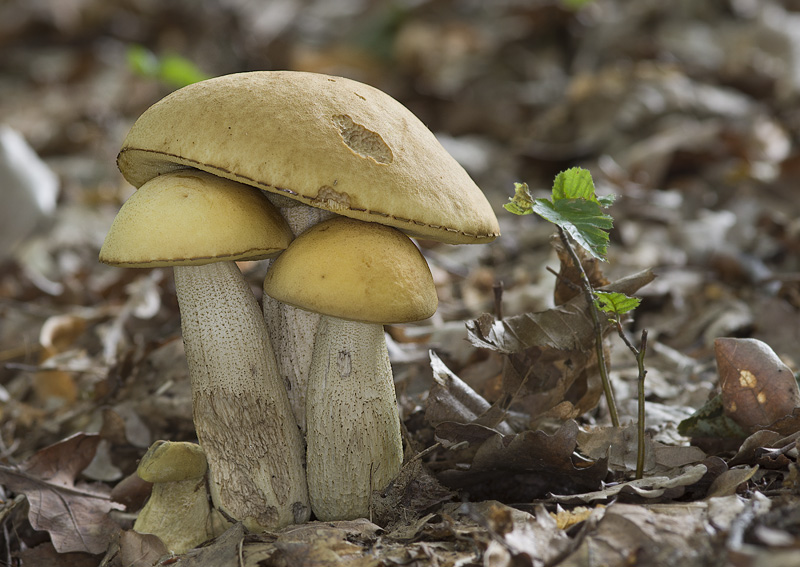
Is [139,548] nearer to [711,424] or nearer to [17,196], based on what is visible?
[711,424]

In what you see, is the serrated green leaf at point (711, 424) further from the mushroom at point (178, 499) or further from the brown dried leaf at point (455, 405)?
the mushroom at point (178, 499)

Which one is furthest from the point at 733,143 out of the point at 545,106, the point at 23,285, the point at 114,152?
the point at 114,152

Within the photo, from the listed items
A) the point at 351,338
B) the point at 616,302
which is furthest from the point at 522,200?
the point at 351,338

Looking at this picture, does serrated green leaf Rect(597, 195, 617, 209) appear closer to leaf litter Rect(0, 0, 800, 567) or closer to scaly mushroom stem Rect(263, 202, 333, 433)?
leaf litter Rect(0, 0, 800, 567)

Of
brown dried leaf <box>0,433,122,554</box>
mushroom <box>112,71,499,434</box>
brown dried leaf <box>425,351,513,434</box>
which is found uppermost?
mushroom <box>112,71,499,434</box>

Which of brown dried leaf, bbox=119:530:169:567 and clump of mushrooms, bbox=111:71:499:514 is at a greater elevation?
clump of mushrooms, bbox=111:71:499:514

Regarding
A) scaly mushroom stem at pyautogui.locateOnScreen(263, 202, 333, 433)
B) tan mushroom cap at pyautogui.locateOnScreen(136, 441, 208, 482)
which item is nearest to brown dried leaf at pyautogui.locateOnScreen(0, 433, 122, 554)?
tan mushroom cap at pyautogui.locateOnScreen(136, 441, 208, 482)

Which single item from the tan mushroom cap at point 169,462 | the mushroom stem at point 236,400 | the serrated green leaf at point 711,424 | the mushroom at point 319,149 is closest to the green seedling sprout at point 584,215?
the mushroom at point 319,149
